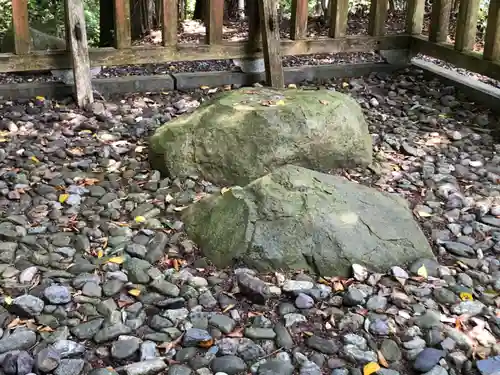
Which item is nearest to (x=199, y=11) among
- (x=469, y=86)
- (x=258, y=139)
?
(x=469, y=86)

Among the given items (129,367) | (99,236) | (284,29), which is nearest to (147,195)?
(99,236)

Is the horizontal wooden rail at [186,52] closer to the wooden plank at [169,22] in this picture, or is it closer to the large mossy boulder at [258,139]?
the wooden plank at [169,22]

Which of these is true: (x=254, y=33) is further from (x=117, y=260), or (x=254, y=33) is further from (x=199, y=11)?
(x=199, y=11)

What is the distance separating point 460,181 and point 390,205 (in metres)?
0.98

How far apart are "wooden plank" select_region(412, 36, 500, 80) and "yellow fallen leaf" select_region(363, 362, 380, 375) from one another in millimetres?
3307

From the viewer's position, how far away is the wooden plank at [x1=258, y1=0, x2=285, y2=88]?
5203mm

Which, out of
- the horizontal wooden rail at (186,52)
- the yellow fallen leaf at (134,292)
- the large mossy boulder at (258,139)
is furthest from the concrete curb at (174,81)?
the yellow fallen leaf at (134,292)

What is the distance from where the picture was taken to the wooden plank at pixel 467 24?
5215 millimetres

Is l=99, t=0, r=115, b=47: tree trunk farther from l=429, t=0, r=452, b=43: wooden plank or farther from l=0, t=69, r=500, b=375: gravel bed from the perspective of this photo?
l=429, t=0, r=452, b=43: wooden plank

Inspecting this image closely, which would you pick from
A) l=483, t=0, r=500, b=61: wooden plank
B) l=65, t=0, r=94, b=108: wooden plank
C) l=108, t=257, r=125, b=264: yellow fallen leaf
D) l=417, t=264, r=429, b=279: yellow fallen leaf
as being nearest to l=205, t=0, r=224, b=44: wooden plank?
l=65, t=0, r=94, b=108: wooden plank

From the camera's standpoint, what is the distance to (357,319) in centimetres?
253

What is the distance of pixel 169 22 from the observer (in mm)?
5148

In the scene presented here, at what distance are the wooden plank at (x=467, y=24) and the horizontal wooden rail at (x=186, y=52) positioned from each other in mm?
715

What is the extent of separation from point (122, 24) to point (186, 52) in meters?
0.53
